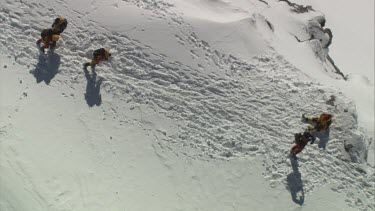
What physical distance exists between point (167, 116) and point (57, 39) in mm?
5153

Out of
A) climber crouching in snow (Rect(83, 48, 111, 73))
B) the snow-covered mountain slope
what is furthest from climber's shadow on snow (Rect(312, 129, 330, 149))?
climber crouching in snow (Rect(83, 48, 111, 73))

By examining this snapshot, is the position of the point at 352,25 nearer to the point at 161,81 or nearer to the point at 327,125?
the point at 327,125

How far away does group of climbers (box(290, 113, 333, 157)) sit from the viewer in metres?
16.4

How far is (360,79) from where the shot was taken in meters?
20.8

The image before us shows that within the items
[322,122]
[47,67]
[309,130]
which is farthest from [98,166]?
[322,122]

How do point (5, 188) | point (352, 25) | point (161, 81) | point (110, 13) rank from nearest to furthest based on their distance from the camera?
1. point (5, 188)
2. point (161, 81)
3. point (110, 13)
4. point (352, 25)

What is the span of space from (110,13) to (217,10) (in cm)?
501

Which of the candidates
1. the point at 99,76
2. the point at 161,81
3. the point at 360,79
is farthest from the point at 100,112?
the point at 360,79

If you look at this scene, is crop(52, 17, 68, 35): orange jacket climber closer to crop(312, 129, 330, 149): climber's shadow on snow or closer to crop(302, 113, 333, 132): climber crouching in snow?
crop(302, 113, 333, 132): climber crouching in snow

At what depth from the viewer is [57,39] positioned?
17.1 m

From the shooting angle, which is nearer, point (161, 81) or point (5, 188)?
point (5, 188)

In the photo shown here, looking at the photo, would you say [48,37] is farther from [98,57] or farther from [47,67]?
[98,57]

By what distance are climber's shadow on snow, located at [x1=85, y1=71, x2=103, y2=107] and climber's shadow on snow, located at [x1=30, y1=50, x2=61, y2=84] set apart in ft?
4.08

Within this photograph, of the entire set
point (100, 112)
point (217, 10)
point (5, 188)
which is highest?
point (217, 10)
